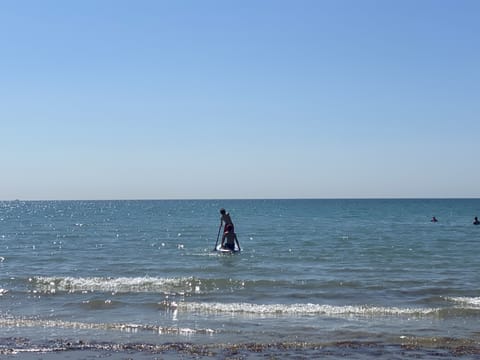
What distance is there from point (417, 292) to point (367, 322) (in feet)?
15.5

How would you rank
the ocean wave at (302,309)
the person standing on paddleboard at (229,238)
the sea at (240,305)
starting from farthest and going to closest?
the person standing on paddleboard at (229,238), the ocean wave at (302,309), the sea at (240,305)

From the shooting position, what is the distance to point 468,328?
1374cm

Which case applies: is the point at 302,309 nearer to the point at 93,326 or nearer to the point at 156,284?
the point at 93,326

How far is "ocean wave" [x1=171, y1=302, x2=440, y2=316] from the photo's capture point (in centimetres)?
1523

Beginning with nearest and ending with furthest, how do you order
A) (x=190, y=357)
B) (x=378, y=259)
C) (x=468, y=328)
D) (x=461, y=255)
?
(x=190, y=357)
(x=468, y=328)
(x=378, y=259)
(x=461, y=255)

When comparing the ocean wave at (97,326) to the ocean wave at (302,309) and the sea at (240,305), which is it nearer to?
the sea at (240,305)

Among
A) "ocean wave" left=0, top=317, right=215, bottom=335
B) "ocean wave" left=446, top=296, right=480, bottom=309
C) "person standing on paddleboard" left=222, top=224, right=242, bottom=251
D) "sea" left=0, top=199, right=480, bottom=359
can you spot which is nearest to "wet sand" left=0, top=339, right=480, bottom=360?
"sea" left=0, top=199, right=480, bottom=359

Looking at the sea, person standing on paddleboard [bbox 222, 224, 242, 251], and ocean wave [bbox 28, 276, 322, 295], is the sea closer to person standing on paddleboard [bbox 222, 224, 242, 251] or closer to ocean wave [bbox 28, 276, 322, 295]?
ocean wave [bbox 28, 276, 322, 295]

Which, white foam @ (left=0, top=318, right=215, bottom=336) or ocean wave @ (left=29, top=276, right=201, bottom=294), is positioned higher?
ocean wave @ (left=29, top=276, right=201, bottom=294)

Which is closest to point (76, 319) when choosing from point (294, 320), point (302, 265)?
point (294, 320)

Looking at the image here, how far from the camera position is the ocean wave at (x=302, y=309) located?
1523 cm

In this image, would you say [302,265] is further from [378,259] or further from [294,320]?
[294,320]

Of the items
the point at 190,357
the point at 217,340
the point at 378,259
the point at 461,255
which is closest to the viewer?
the point at 190,357

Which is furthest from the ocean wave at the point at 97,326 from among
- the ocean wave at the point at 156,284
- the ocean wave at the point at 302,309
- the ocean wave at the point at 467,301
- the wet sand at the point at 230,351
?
the ocean wave at the point at 467,301
